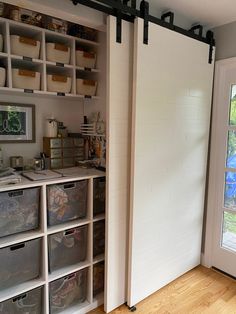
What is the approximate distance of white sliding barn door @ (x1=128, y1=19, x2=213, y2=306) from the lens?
5.58 ft

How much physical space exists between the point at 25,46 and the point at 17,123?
1.88 ft

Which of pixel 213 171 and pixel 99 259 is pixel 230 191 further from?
pixel 99 259

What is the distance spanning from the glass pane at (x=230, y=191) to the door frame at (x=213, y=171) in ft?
0.26

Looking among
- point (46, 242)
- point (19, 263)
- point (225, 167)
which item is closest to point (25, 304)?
point (19, 263)

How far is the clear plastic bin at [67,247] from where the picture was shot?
162cm

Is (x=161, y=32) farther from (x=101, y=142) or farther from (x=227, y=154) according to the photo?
(x=227, y=154)

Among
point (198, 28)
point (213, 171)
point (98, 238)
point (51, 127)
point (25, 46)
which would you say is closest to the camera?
point (25, 46)

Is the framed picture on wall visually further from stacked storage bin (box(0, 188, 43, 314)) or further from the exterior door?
the exterior door

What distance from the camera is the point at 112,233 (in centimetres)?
172

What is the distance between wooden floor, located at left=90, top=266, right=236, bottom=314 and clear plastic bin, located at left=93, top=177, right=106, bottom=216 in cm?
78

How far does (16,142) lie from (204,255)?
6.92ft

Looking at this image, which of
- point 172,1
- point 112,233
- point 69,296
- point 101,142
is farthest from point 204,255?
point 172,1

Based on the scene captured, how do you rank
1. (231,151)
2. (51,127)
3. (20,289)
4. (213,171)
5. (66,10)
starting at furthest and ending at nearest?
(213,171) → (231,151) → (51,127) → (20,289) → (66,10)

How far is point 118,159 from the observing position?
1682 millimetres
